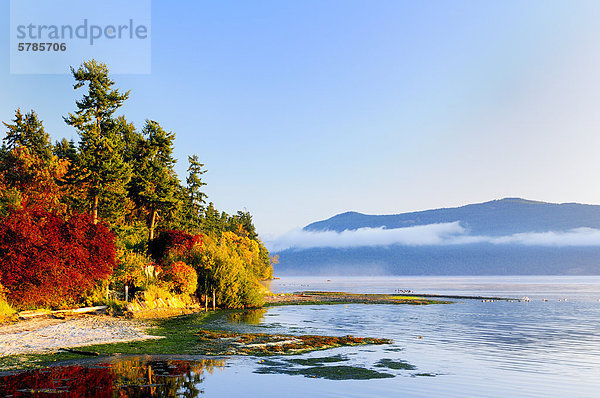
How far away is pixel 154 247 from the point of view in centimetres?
5388

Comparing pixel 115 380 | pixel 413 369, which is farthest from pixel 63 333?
pixel 413 369

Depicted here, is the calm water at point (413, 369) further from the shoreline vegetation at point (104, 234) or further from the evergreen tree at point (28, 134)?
the evergreen tree at point (28, 134)

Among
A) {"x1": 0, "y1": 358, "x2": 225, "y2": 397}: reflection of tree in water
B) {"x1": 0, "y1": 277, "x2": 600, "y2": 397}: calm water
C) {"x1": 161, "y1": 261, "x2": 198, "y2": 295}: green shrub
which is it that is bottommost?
{"x1": 0, "y1": 277, "x2": 600, "y2": 397}: calm water

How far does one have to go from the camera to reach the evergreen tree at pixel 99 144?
48.9 metres

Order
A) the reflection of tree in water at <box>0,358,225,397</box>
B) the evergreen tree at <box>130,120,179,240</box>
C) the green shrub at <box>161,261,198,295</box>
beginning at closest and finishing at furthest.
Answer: the reflection of tree in water at <box>0,358,225,397</box>
the green shrub at <box>161,261,198,295</box>
the evergreen tree at <box>130,120,179,240</box>

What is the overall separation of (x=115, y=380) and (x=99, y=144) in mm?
35658

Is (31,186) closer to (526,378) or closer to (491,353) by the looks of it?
(491,353)

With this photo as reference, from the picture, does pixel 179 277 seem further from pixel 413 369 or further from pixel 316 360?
pixel 413 369

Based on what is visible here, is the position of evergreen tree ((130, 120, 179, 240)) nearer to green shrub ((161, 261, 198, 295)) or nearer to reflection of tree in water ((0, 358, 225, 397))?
green shrub ((161, 261, 198, 295))

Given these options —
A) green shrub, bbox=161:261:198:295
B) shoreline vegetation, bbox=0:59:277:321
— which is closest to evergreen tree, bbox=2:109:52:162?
shoreline vegetation, bbox=0:59:277:321

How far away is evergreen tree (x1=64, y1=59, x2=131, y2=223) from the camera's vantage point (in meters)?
48.9

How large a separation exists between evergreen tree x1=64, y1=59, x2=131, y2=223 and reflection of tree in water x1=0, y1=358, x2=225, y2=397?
30353mm

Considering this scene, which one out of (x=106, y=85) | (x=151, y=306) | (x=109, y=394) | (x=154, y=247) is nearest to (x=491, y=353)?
(x=109, y=394)

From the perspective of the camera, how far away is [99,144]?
4959 cm
